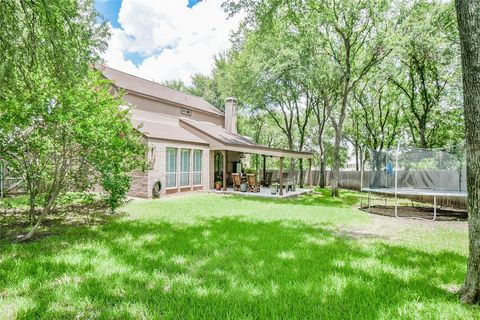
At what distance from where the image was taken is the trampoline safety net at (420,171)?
1086 cm

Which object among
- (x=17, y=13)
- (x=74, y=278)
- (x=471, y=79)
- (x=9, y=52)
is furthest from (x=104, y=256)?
(x=17, y=13)

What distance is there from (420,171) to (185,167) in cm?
1155

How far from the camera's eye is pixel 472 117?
3.35m

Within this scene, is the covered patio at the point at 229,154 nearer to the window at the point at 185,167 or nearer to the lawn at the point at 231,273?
the window at the point at 185,167

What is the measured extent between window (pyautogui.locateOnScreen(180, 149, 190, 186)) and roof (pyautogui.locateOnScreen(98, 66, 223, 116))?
4.97 meters

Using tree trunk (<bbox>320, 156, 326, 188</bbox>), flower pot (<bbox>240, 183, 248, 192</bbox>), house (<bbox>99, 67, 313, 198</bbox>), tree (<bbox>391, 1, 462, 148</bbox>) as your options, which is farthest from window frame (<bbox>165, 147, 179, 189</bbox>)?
tree trunk (<bbox>320, 156, 326, 188</bbox>)

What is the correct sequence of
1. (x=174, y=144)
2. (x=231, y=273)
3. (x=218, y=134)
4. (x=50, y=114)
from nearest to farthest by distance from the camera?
1. (x=231, y=273)
2. (x=50, y=114)
3. (x=174, y=144)
4. (x=218, y=134)

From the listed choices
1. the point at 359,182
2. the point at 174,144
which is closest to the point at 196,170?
the point at 174,144

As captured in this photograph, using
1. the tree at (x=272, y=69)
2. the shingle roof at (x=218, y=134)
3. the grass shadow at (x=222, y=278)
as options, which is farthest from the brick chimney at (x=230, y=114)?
the grass shadow at (x=222, y=278)

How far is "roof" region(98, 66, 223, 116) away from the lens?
17.0 metres

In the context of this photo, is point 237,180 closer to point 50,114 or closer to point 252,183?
point 252,183

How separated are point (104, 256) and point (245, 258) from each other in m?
2.50

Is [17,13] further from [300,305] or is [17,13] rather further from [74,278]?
[300,305]

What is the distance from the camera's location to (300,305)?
10.9ft
